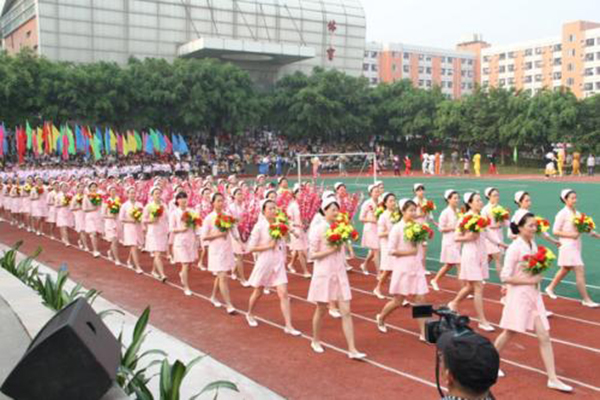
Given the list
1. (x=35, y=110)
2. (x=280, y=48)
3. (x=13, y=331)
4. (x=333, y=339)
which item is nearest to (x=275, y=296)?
(x=333, y=339)

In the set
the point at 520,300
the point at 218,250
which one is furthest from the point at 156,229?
the point at 520,300

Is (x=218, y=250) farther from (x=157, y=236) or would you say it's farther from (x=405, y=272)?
(x=405, y=272)

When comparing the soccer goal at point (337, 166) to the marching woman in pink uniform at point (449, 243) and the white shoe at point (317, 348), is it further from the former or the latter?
the white shoe at point (317, 348)

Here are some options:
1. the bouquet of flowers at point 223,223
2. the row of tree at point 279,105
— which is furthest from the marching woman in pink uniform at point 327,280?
the row of tree at point 279,105

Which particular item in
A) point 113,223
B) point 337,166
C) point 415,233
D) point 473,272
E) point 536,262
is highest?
point 337,166

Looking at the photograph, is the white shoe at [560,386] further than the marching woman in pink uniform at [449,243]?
No

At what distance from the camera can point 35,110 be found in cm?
4066

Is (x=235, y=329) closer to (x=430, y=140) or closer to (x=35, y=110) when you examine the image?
(x=35, y=110)

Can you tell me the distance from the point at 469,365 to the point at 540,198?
1005 inches

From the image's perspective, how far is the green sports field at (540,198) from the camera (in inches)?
481

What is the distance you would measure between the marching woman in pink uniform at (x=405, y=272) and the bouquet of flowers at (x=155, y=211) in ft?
18.9

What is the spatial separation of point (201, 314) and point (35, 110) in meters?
35.3

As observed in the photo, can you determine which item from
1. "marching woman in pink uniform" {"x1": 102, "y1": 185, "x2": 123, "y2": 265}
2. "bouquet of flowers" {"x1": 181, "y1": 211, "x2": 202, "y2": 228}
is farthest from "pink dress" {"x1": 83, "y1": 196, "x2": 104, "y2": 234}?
"bouquet of flowers" {"x1": 181, "y1": 211, "x2": 202, "y2": 228}

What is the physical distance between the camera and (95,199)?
1548 cm
